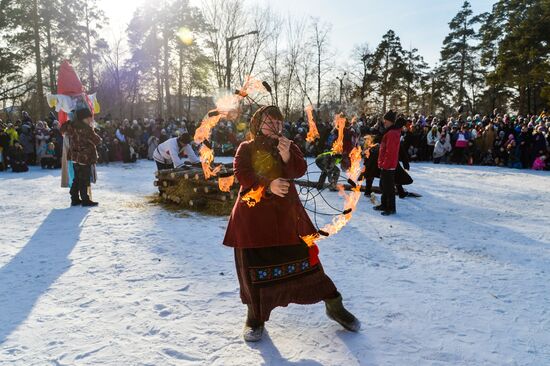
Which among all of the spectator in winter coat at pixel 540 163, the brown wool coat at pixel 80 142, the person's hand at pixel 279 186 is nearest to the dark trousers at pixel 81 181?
the brown wool coat at pixel 80 142

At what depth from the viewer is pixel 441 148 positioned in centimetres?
1722

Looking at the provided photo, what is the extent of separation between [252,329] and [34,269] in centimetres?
314

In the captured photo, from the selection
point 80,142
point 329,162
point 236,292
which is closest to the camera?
point 329,162

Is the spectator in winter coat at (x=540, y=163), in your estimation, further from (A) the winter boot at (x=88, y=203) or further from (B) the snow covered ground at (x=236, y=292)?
(A) the winter boot at (x=88, y=203)

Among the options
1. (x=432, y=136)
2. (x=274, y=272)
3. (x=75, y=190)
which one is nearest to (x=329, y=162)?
(x=274, y=272)

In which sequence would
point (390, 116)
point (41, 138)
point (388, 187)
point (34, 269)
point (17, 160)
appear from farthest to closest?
point (41, 138)
point (17, 160)
point (388, 187)
point (390, 116)
point (34, 269)

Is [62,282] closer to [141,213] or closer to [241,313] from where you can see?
[241,313]

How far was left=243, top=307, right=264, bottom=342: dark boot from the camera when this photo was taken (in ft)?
10.5

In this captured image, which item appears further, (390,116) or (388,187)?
(388,187)

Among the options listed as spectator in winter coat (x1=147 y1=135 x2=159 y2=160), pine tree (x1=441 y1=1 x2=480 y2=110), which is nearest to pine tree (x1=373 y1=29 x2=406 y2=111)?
pine tree (x1=441 y1=1 x2=480 y2=110)

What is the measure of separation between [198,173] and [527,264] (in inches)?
228

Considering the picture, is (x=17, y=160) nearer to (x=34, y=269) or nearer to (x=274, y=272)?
(x=34, y=269)

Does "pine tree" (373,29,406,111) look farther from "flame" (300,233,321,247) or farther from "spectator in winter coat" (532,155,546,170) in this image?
"flame" (300,233,321,247)

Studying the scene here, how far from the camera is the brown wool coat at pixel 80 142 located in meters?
7.86
